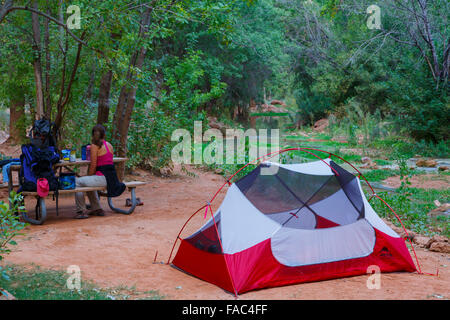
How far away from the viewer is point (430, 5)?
19.1 metres

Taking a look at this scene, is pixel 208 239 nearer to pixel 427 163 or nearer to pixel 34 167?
pixel 34 167

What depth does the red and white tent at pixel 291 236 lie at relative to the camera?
515 cm

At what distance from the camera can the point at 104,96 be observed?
10758 millimetres

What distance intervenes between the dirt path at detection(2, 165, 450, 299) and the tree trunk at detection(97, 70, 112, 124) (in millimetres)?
2508

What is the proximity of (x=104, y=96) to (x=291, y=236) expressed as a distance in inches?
265

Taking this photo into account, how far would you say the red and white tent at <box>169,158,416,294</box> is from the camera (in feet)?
16.9

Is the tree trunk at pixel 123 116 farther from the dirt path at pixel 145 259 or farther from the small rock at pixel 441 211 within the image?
the small rock at pixel 441 211

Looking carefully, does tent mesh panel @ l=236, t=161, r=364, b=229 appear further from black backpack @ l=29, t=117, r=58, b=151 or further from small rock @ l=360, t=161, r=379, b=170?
small rock @ l=360, t=161, r=379, b=170

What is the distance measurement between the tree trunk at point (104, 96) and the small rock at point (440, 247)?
7.15m

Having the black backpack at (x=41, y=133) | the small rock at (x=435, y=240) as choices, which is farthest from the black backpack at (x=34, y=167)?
the small rock at (x=435, y=240)

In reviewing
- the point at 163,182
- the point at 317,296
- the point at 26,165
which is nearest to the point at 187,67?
the point at 163,182

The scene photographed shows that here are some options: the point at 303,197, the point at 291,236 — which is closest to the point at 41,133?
the point at 303,197

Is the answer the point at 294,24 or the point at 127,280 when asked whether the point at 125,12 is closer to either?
the point at 127,280

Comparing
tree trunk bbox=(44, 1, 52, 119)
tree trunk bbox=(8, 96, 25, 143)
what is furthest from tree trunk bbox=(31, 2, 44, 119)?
tree trunk bbox=(8, 96, 25, 143)
